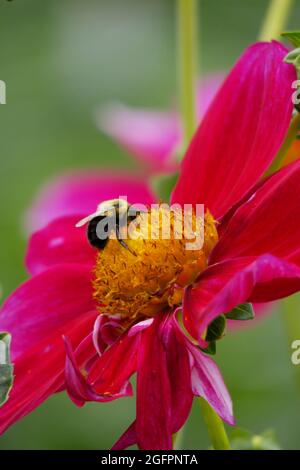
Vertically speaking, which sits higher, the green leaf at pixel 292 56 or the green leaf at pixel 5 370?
the green leaf at pixel 292 56

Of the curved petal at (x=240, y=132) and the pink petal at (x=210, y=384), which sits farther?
the curved petal at (x=240, y=132)

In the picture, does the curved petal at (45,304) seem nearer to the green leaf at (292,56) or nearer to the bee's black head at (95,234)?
the bee's black head at (95,234)

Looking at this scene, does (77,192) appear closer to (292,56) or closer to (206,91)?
(206,91)

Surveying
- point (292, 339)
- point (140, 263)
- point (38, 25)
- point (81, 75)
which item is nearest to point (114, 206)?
point (140, 263)

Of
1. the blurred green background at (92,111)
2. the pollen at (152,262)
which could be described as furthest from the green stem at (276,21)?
the blurred green background at (92,111)

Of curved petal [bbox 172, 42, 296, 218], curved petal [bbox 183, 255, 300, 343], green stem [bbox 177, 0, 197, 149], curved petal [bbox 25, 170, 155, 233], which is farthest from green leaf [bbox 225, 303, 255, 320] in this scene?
curved petal [bbox 25, 170, 155, 233]

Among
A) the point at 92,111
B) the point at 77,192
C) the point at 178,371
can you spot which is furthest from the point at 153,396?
the point at 92,111

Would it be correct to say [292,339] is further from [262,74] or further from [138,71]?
[138,71]
